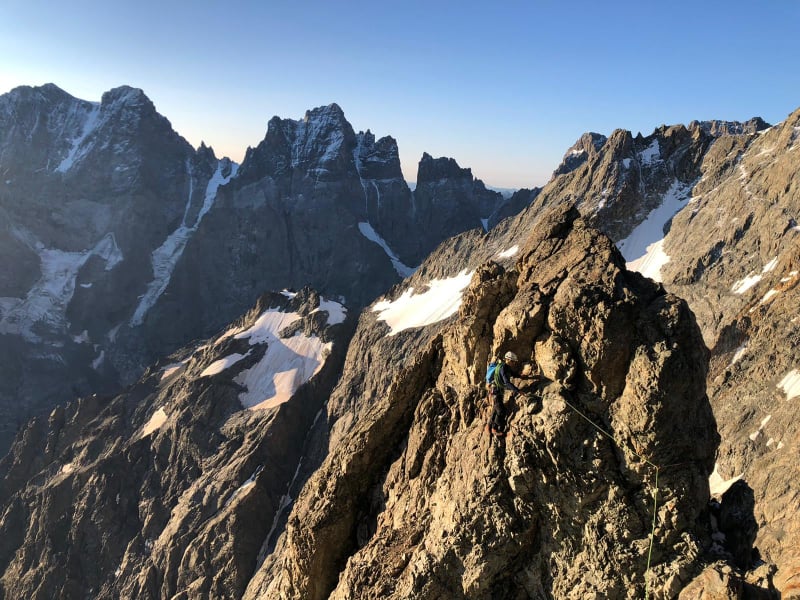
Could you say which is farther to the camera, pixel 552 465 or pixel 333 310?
pixel 333 310

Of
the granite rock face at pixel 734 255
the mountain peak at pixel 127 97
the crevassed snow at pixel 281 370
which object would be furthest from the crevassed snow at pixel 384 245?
the crevassed snow at pixel 281 370

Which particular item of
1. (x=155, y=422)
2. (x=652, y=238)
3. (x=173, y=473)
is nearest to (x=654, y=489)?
(x=173, y=473)

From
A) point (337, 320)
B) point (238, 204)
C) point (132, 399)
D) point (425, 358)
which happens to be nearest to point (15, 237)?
point (238, 204)

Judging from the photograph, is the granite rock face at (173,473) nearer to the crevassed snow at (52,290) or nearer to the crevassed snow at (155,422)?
the crevassed snow at (155,422)

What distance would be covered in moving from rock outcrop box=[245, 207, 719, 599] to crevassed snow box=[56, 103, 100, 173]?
197053 mm

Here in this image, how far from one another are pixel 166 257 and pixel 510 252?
131 metres

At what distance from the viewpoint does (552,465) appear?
1085 cm

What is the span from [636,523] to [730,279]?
53.8 meters

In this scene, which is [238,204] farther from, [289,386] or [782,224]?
[782,224]

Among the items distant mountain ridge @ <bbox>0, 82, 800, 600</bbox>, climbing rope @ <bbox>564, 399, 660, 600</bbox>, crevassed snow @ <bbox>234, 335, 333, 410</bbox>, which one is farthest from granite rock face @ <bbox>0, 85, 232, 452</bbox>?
climbing rope @ <bbox>564, 399, 660, 600</bbox>

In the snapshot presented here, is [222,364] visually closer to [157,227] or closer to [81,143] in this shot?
[157,227]

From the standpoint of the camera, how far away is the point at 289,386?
7006 cm

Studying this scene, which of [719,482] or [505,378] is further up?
[505,378]

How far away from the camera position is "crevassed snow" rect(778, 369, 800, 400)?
3644cm
